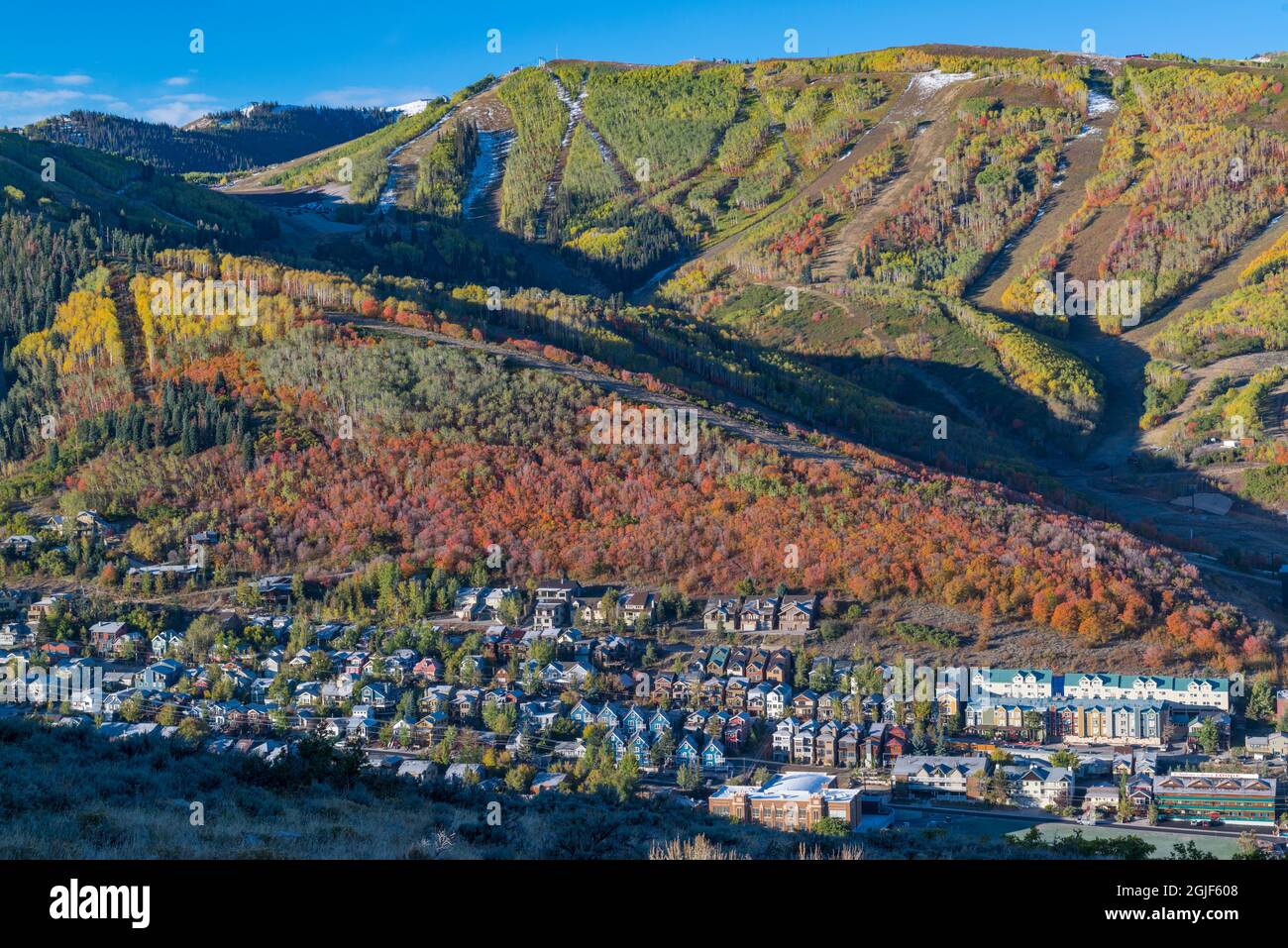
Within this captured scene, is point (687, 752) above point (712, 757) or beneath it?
above

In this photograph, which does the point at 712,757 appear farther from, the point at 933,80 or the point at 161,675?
the point at 933,80

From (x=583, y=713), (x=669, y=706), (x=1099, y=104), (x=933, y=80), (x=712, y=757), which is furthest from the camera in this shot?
(x=933, y=80)

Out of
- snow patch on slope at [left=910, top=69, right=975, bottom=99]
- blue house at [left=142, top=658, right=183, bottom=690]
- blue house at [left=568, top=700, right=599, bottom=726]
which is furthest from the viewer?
snow patch on slope at [left=910, top=69, right=975, bottom=99]

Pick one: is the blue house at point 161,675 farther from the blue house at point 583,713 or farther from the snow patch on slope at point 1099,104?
the snow patch on slope at point 1099,104

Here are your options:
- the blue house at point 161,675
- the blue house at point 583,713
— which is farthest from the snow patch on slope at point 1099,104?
the blue house at point 161,675

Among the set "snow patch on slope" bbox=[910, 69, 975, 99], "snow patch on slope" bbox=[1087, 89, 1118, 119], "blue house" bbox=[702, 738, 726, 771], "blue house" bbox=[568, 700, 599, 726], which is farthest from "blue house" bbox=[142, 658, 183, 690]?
"snow patch on slope" bbox=[910, 69, 975, 99]

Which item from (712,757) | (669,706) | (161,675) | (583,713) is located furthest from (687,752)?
(161,675)

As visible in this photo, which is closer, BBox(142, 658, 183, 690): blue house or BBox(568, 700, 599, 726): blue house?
BBox(568, 700, 599, 726): blue house

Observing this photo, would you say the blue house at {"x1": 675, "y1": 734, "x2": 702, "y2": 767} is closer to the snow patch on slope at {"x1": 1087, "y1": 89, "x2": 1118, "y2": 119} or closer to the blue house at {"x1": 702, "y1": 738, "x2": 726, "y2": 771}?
the blue house at {"x1": 702, "y1": 738, "x2": 726, "y2": 771}

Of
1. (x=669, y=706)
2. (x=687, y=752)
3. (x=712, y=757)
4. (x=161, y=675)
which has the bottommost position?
(x=712, y=757)

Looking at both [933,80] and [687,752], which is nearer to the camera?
[687,752]

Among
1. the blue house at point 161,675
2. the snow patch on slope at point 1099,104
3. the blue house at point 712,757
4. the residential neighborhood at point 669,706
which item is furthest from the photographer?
the snow patch on slope at point 1099,104
